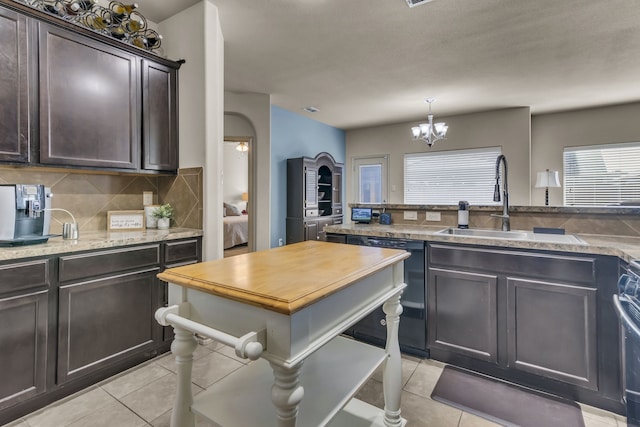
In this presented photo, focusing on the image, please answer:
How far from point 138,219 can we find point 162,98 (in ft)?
3.42

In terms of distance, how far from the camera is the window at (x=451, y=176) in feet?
19.1

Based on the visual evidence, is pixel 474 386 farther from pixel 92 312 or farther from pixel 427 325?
pixel 92 312

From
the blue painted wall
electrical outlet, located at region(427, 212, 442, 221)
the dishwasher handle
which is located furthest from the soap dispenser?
the blue painted wall

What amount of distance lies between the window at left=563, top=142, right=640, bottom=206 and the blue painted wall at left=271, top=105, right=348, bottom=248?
4678 mm

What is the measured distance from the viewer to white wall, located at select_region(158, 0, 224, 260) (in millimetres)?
2496

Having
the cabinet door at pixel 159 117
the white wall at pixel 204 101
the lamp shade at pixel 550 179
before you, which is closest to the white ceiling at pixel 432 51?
the white wall at pixel 204 101

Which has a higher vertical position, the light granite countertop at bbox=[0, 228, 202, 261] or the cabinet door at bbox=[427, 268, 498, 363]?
the light granite countertop at bbox=[0, 228, 202, 261]

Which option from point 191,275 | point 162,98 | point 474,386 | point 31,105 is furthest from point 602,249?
point 31,105

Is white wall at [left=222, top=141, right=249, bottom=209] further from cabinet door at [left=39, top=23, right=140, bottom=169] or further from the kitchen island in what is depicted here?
the kitchen island

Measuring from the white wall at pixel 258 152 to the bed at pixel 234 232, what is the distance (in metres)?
1.31

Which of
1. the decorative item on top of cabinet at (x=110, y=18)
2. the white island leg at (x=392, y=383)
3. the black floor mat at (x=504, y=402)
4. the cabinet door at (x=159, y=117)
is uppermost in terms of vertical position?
the decorative item on top of cabinet at (x=110, y=18)

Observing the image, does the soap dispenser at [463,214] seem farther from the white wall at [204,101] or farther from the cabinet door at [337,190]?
the cabinet door at [337,190]

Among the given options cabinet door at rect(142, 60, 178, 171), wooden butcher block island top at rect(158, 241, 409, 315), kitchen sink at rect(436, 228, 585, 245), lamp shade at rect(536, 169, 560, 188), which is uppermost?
cabinet door at rect(142, 60, 178, 171)

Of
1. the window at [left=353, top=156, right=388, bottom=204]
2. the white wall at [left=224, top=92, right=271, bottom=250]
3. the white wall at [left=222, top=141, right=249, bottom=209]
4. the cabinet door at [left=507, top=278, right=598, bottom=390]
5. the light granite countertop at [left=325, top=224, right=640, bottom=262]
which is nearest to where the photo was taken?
the light granite countertop at [left=325, top=224, right=640, bottom=262]
